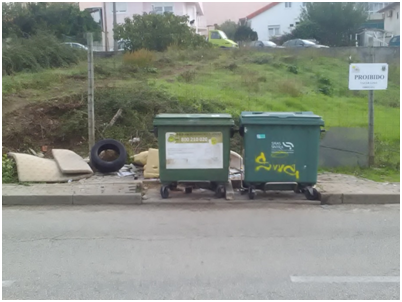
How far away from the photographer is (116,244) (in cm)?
563

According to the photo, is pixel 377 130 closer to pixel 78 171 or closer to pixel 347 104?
pixel 347 104

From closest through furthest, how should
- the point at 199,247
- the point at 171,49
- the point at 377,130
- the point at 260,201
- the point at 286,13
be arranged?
the point at 199,247
the point at 260,201
the point at 377,130
the point at 171,49
the point at 286,13

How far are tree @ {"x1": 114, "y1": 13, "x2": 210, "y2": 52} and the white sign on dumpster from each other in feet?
56.1

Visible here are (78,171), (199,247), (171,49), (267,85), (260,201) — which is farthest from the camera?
(171,49)

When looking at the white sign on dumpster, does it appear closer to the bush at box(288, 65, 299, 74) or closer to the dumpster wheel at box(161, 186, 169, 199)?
the dumpster wheel at box(161, 186, 169, 199)

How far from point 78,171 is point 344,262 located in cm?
508

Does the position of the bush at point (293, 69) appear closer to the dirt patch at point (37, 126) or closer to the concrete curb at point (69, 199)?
the dirt patch at point (37, 126)

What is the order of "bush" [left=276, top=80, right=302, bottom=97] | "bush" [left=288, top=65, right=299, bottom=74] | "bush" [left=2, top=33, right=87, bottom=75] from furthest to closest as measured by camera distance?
"bush" [left=288, top=65, right=299, bottom=74] → "bush" [left=2, top=33, right=87, bottom=75] → "bush" [left=276, top=80, right=302, bottom=97]

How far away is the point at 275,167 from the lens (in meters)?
7.66

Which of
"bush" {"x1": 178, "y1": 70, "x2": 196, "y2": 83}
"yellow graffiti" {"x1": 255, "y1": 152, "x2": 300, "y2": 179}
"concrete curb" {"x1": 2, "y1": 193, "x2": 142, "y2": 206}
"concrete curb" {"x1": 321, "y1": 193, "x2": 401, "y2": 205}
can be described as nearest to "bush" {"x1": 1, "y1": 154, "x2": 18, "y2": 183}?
"concrete curb" {"x1": 2, "y1": 193, "x2": 142, "y2": 206}

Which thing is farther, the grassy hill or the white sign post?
the grassy hill

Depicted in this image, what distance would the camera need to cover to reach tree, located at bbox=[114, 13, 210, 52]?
85.4 ft

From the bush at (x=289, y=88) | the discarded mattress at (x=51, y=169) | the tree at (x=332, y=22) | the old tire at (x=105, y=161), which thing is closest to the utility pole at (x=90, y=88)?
the old tire at (x=105, y=161)

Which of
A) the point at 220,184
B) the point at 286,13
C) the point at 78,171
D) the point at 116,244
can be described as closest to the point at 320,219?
the point at 220,184
